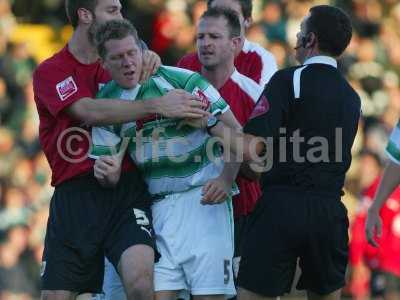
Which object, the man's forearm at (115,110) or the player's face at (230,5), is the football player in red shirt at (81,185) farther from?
the player's face at (230,5)

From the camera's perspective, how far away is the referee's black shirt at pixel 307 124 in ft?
21.3

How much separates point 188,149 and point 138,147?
300 millimetres

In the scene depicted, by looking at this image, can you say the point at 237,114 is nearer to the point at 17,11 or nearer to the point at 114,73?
the point at 114,73

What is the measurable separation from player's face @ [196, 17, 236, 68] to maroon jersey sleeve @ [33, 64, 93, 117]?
80cm

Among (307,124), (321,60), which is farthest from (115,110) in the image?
(321,60)

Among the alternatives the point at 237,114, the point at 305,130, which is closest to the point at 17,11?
the point at 237,114

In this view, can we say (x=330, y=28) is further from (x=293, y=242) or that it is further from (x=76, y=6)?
(x=76, y=6)

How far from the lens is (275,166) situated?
6633 mm

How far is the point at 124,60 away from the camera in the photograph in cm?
674

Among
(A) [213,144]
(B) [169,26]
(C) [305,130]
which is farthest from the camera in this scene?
(B) [169,26]

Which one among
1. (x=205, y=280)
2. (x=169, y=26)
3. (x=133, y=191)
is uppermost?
(x=169, y=26)

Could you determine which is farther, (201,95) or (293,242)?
(201,95)

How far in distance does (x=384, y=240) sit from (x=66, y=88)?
510 centimetres

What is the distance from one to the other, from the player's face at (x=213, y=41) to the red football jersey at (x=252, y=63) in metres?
0.37
